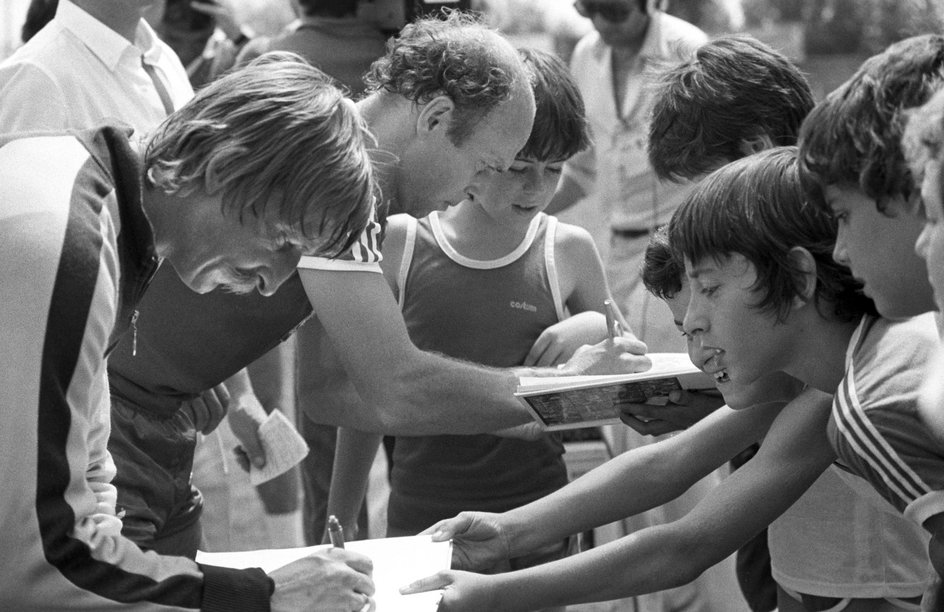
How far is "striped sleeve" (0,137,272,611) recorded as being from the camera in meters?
1.74

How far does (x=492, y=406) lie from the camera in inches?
121

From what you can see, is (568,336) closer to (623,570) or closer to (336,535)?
(623,570)

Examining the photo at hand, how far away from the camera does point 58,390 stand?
1.77 meters

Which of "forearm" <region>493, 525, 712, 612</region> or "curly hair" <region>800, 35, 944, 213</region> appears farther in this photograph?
"forearm" <region>493, 525, 712, 612</region>

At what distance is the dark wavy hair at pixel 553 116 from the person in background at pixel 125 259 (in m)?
1.13

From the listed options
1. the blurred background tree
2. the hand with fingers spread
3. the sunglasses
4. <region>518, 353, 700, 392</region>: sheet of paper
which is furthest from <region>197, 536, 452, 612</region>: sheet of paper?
the blurred background tree

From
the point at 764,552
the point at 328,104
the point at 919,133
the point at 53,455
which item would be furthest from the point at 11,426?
the point at 764,552

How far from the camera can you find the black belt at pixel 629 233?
5.30 metres

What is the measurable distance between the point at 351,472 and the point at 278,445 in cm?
22

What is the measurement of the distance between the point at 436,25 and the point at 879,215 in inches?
61.5

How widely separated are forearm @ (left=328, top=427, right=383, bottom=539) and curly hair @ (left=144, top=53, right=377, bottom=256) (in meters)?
1.49

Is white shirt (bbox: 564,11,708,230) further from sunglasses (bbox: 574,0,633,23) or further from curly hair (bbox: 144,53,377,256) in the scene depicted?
curly hair (bbox: 144,53,377,256)

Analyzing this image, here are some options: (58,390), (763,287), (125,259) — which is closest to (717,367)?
(763,287)

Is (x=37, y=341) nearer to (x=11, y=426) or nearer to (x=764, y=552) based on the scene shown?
(x=11, y=426)
